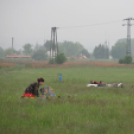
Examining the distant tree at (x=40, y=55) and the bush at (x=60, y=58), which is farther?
the distant tree at (x=40, y=55)

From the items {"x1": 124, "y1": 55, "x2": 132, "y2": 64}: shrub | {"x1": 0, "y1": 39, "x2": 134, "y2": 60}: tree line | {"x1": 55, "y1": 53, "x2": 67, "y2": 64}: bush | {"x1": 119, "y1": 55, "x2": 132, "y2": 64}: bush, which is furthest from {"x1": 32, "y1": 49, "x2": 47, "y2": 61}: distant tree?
{"x1": 124, "y1": 55, "x2": 132, "y2": 64}: shrub

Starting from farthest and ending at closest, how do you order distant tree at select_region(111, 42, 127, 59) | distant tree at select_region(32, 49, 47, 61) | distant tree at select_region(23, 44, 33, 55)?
distant tree at select_region(23, 44, 33, 55) < distant tree at select_region(111, 42, 127, 59) < distant tree at select_region(32, 49, 47, 61)

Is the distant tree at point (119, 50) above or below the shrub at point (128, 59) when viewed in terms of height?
above

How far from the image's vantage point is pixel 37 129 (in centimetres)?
764

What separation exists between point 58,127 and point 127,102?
5090 mm

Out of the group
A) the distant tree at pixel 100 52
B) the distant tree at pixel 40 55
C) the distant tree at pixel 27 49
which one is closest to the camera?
the distant tree at pixel 40 55

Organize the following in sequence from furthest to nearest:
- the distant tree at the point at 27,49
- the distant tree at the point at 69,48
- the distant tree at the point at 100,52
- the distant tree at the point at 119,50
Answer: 1. the distant tree at the point at 69,48
2. the distant tree at the point at 27,49
3. the distant tree at the point at 119,50
4. the distant tree at the point at 100,52

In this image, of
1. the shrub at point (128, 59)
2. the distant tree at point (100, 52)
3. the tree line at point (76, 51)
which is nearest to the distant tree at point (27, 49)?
the tree line at point (76, 51)

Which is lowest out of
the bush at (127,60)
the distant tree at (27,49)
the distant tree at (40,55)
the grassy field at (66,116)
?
the grassy field at (66,116)

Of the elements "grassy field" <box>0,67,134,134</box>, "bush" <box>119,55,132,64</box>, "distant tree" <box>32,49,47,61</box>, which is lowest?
"grassy field" <box>0,67,134,134</box>

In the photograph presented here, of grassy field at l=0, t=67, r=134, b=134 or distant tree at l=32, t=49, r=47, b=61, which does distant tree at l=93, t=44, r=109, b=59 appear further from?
grassy field at l=0, t=67, r=134, b=134

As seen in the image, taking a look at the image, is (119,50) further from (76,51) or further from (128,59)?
(128,59)

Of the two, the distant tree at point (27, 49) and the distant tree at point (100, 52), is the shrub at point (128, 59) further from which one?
the distant tree at point (27, 49)

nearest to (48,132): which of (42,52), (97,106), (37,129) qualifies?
(37,129)
